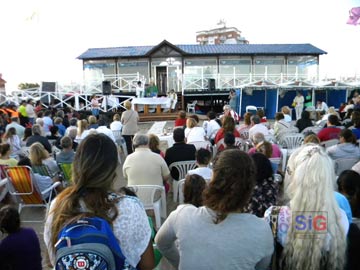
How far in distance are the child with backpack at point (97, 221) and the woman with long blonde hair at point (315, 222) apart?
0.85 metres

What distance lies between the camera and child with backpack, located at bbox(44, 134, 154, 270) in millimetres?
1479

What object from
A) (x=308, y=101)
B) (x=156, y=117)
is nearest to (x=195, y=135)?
(x=156, y=117)

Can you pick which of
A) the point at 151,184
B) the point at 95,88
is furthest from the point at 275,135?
the point at 95,88

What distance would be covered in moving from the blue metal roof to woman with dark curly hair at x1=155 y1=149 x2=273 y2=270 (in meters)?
25.1

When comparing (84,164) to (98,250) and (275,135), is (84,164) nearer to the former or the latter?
(98,250)

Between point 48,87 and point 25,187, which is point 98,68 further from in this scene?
point 25,187

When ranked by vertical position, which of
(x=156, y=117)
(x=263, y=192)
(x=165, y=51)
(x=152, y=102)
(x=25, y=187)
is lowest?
(x=156, y=117)

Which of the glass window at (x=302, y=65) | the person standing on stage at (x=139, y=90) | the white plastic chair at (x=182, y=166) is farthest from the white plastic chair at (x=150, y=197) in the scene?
the glass window at (x=302, y=65)

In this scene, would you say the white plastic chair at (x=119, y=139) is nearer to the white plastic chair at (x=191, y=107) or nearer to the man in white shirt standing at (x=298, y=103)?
the man in white shirt standing at (x=298, y=103)

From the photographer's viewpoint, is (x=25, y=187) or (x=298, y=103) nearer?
(x=25, y=187)

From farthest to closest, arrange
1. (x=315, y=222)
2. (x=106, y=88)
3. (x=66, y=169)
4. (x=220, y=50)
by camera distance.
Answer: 1. (x=220, y=50)
2. (x=106, y=88)
3. (x=66, y=169)
4. (x=315, y=222)

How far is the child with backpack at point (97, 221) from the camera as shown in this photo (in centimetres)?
148

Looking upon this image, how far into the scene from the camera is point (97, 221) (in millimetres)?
1527

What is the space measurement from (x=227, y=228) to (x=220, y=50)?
26.3 metres
